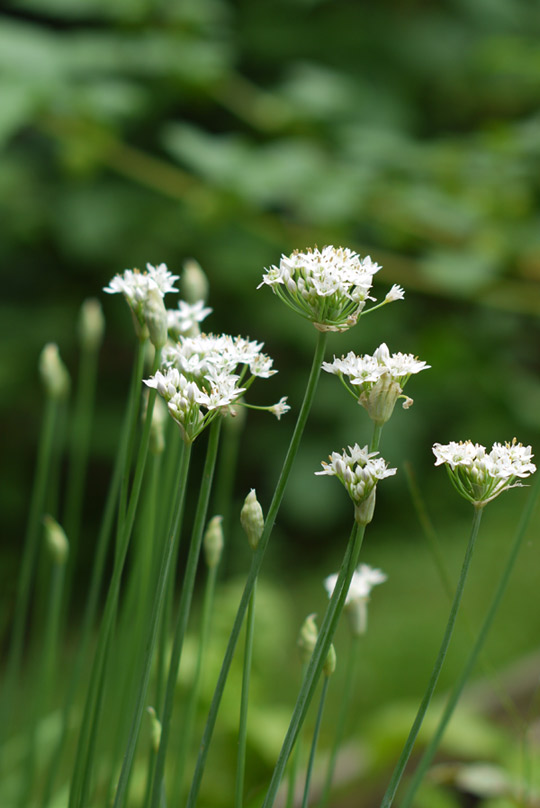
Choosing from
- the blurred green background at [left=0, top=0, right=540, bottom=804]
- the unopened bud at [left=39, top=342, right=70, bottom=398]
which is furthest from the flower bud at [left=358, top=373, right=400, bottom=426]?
the blurred green background at [left=0, top=0, right=540, bottom=804]

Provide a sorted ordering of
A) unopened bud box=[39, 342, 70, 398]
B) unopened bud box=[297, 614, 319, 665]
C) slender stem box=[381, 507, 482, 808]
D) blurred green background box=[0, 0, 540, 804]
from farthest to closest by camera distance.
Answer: blurred green background box=[0, 0, 540, 804], unopened bud box=[39, 342, 70, 398], unopened bud box=[297, 614, 319, 665], slender stem box=[381, 507, 482, 808]

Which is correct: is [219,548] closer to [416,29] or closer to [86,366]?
[86,366]

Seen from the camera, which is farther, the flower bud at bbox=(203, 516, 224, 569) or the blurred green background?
the blurred green background

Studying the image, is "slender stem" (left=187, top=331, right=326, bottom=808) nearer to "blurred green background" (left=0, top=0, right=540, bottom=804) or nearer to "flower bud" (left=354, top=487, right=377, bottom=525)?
"flower bud" (left=354, top=487, right=377, bottom=525)

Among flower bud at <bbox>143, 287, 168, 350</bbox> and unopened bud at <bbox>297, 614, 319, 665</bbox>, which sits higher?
flower bud at <bbox>143, 287, 168, 350</bbox>

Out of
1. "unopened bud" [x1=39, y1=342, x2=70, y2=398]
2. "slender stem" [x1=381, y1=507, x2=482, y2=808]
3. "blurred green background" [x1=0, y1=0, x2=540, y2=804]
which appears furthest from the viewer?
"blurred green background" [x1=0, y1=0, x2=540, y2=804]

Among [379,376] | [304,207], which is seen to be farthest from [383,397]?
[304,207]
